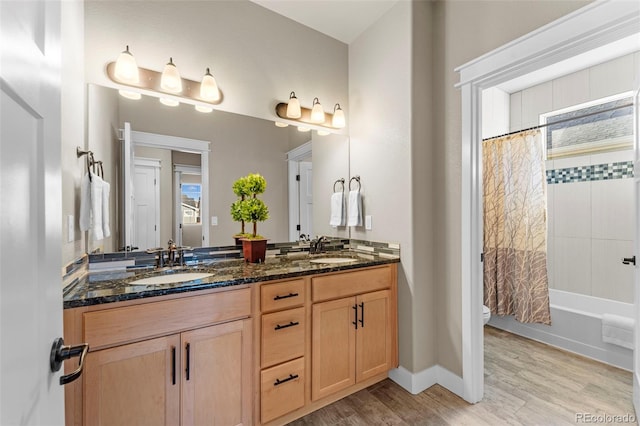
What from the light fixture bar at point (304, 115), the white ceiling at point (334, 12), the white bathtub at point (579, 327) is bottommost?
the white bathtub at point (579, 327)

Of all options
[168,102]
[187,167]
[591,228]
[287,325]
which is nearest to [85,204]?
[187,167]

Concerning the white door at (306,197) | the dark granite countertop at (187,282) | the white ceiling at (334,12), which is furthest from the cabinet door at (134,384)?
the white ceiling at (334,12)

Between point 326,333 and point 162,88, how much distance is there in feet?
5.98

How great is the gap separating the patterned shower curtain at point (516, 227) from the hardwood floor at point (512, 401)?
0.53 metres

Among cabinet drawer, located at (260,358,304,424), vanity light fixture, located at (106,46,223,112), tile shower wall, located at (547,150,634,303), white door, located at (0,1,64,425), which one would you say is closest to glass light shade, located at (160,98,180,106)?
vanity light fixture, located at (106,46,223,112)

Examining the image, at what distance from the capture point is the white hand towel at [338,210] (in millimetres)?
2514

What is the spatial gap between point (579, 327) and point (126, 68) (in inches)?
150

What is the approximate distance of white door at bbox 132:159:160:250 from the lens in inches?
70.2

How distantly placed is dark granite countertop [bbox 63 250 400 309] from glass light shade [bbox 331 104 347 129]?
1184 mm

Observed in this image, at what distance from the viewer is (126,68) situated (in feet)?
5.40

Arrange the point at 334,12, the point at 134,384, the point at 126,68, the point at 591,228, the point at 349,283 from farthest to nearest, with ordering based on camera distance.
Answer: the point at 591,228, the point at 334,12, the point at 349,283, the point at 126,68, the point at 134,384

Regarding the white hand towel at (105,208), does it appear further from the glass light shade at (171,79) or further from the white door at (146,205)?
the glass light shade at (171,79)

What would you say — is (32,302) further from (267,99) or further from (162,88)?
(267,99)

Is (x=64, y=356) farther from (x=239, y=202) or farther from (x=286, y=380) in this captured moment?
(x=239, y=202)
